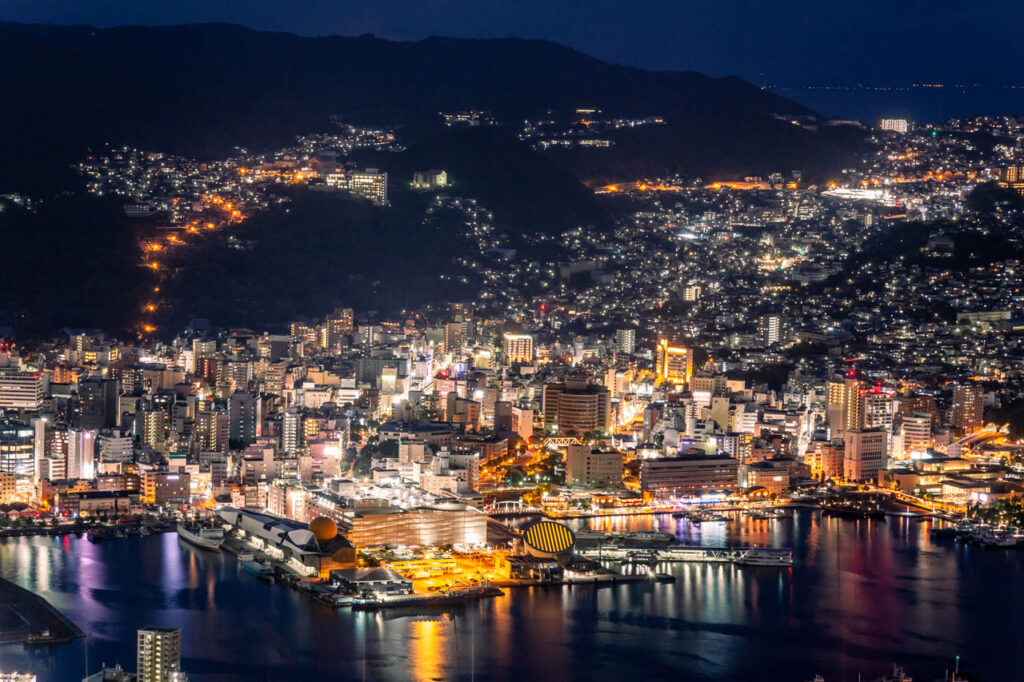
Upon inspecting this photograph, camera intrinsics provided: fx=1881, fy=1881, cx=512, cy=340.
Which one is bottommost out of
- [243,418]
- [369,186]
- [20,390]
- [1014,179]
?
[243,418]

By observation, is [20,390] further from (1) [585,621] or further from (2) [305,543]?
(1) [585,621]

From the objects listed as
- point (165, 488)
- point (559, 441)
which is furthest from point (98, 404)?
point (559, 441)

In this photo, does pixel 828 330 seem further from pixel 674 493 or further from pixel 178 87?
pixel 178 87

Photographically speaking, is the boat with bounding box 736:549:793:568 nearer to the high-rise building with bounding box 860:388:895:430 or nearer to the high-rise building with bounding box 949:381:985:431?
the high-rise building with bounding box 860:388:895:430

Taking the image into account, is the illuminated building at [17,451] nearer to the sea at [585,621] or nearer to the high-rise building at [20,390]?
the sea at [585,621]

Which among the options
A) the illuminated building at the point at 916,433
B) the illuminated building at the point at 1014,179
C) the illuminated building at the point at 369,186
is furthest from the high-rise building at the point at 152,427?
the illuminated building at the point at 1014,179

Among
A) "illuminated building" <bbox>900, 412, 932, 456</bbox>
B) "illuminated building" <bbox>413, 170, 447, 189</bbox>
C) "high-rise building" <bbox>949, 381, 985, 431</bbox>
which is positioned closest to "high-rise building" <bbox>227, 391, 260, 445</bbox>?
"illuminated building" <bbox>900, 412, 932, 456</bbox>

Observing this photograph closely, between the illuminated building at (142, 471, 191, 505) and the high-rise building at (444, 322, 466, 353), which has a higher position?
the high-rise building at (444, 322, 466, 353)
